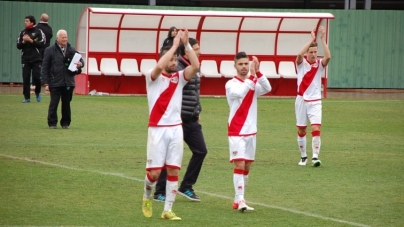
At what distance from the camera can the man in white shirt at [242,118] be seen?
1121 cm

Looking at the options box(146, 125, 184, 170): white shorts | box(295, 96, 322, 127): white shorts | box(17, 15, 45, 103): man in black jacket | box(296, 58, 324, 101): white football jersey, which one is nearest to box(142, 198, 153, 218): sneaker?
box(146, 125, 184, 170): white shorts

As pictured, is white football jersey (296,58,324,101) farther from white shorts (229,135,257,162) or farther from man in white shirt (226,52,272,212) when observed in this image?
white shorts (229,135,257,162)

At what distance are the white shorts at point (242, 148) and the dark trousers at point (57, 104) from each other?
896 cm

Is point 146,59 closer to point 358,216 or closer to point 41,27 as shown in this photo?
point 41,27

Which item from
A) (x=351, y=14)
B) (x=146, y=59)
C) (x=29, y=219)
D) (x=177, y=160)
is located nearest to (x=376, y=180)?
(x=177, y=160)

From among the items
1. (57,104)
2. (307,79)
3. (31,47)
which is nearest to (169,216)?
(307,79)

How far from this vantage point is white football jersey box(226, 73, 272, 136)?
444 inches

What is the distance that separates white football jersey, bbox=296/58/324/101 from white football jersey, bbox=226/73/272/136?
175 inches

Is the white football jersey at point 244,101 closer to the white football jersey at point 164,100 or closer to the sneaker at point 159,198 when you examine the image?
the white football jersey at point 164,100

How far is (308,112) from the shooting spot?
1573 centimetres

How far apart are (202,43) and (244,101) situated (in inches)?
774

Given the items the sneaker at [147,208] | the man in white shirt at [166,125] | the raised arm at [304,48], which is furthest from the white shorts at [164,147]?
the raised arm at [304,48]

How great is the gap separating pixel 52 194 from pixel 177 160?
7.97 ft

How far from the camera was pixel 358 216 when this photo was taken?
11.0m
